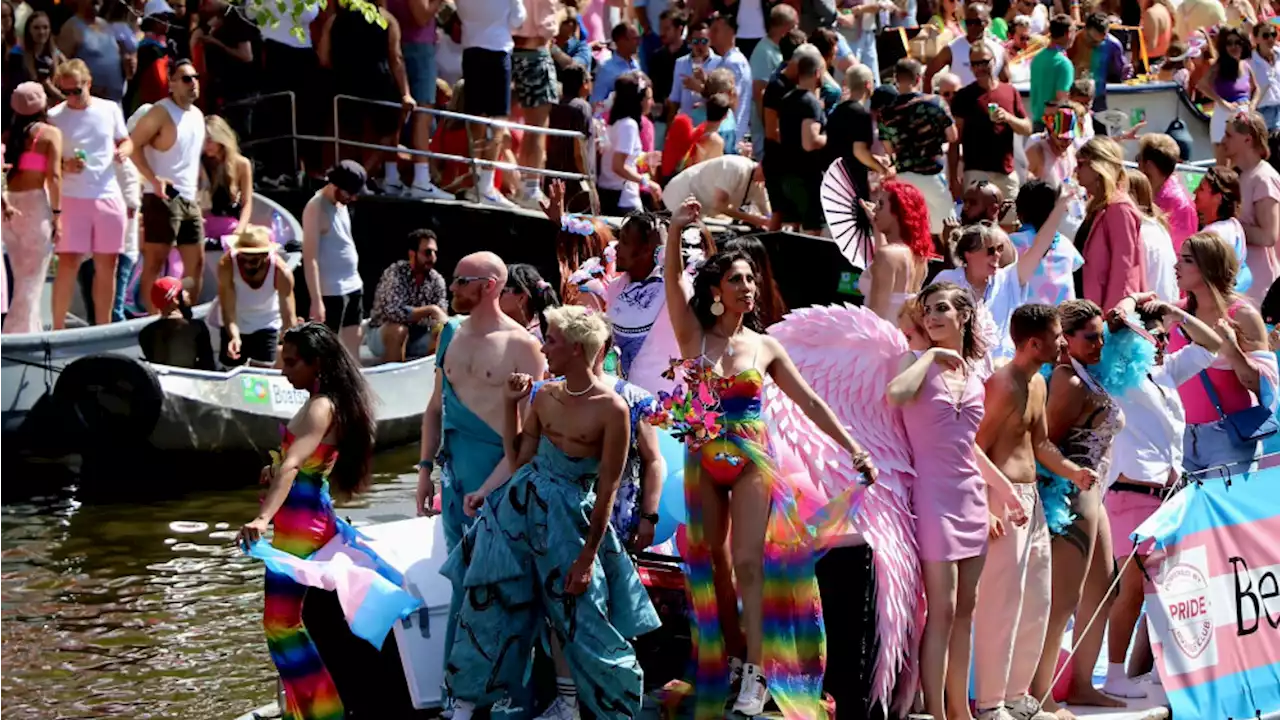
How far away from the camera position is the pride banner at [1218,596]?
326 inches

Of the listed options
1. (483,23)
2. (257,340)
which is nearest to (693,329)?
(257,340)

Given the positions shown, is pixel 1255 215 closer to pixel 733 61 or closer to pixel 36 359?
pixel 733 61

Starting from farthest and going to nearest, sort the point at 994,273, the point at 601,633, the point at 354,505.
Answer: the point at 354,505 < the point at 994,273 < the point at 601,633

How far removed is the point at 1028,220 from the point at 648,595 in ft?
12.6

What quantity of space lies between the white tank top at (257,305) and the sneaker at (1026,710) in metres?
7.75

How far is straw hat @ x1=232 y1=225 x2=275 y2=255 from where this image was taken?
561 inches

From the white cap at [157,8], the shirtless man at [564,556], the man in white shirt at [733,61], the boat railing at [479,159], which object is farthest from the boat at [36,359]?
the shirtless man at [564,556]

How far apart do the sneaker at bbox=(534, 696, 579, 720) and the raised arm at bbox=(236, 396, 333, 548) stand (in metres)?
1.22

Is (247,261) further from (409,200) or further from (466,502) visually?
(466,502)

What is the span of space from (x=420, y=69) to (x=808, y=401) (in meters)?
10.4

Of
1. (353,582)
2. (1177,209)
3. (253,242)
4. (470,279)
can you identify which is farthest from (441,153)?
(353,582)

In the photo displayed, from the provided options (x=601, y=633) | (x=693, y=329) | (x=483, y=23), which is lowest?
(x=601, y=633)

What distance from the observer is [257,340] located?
14.7 m

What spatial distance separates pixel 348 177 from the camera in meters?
14.1
